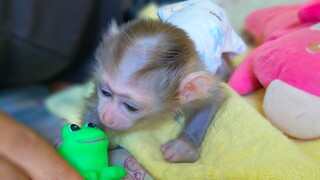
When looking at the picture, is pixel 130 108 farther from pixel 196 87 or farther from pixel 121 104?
pixel 196 87

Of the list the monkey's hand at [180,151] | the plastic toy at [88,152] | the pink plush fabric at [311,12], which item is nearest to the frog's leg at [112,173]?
the plastic toy at [88,152]

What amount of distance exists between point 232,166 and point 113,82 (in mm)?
250

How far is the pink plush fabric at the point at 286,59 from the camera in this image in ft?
2.73

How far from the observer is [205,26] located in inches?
36.4

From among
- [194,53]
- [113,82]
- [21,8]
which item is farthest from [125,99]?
[21,8]

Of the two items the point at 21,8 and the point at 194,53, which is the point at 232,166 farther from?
the point at 21,8

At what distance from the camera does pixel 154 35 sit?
792mm

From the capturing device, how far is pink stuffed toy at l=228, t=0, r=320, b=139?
0.82m

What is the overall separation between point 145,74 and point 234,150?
0.65 ft

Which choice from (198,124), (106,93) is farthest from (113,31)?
(198,124)

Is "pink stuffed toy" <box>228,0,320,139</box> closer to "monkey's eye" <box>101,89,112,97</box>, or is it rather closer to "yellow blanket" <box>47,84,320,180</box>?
"yellow blanket" <box>47,84,320,180</box>

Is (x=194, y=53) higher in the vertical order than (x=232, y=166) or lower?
higher

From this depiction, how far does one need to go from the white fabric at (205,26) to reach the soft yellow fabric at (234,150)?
8cm

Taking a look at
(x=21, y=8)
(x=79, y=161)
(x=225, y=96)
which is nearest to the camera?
(x=79, y=161)
